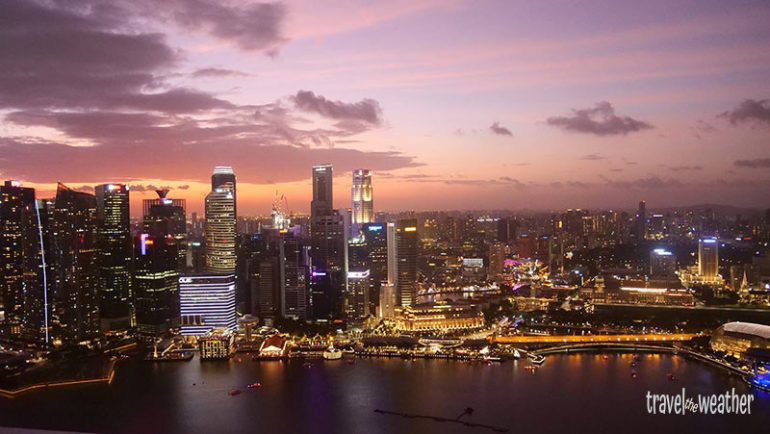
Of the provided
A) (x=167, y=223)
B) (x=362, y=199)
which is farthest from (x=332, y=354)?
(x=362, y=199)

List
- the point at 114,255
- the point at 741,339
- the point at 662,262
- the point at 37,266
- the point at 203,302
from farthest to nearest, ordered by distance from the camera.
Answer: the point at 662,262
the point at 114,255
the point at 203,302
the point at 37,266
the point at 741,339

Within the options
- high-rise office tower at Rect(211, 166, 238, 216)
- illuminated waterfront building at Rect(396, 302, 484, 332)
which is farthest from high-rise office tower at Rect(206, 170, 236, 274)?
illuminated waterfront building at Rect(396, 302, 484, 332)

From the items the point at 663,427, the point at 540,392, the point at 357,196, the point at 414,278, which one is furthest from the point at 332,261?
the point at 663,427

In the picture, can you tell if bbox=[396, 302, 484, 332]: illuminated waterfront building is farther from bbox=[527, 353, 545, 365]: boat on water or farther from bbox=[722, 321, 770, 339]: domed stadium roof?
bbox=[722, 321, 770, 339]: domed stadium roof

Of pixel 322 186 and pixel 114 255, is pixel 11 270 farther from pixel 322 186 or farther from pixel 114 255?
pixel 322 186

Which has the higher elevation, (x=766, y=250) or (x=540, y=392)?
(x=766, y=250)

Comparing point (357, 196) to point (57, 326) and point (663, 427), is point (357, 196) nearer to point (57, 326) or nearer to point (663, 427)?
point (57, 326)

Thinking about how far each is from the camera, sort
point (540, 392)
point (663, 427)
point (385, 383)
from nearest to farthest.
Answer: point (663, 427) → point (540, 392) → point (385, 383)
